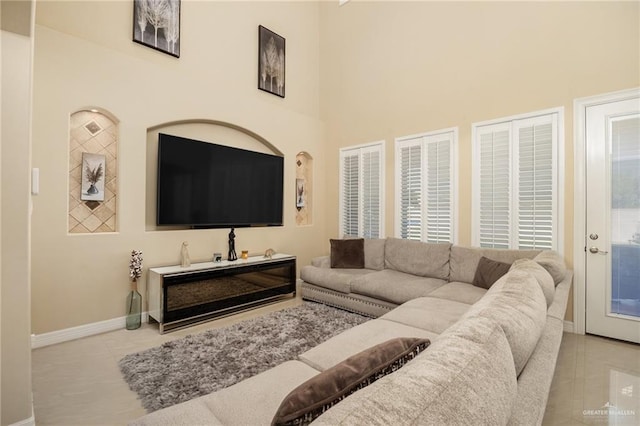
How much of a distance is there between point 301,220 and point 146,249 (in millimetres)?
2543

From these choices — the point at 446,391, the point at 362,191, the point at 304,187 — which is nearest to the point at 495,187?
the point at 362,191

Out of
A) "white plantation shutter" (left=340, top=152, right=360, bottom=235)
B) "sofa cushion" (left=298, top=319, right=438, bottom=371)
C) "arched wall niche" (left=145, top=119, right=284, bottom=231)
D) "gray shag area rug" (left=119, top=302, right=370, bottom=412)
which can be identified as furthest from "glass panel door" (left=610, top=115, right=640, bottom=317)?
"arched wall niche" (left=145, top=119, right=284, bottom=231)

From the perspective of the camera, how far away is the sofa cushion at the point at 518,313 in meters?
1.01

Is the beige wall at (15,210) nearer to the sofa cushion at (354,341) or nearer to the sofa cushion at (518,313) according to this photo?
the sofa cushion at (354,341)

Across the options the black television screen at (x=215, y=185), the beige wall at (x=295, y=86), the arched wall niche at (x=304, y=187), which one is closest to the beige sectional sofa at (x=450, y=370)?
the beige wall at (x=295, y=86)

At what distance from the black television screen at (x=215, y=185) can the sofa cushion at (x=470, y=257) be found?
2559 millimetres

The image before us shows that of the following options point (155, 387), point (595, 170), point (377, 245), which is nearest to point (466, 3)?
point (595, 170)

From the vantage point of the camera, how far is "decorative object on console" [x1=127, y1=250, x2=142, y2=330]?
320cm

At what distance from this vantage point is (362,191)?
4984 millimetres

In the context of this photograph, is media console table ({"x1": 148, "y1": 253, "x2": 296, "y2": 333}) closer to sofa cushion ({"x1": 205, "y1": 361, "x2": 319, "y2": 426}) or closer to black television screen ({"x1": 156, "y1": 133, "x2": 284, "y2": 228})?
black television screen ({"x1": 156, "y1": 133, "x2": 284, "y2": 228})

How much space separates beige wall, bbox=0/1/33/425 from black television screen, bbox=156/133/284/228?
177 cm

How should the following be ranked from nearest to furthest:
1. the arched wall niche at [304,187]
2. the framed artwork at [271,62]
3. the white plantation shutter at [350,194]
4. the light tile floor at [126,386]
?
the light tile floor at [126,386] → the framed artwork at [271,62] → the white plantation shutter at [350,194] → the arched wall niche at [304,187]

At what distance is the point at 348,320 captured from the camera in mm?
3375

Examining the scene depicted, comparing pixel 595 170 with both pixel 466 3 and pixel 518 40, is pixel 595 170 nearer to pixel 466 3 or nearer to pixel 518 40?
pixel 518 40
